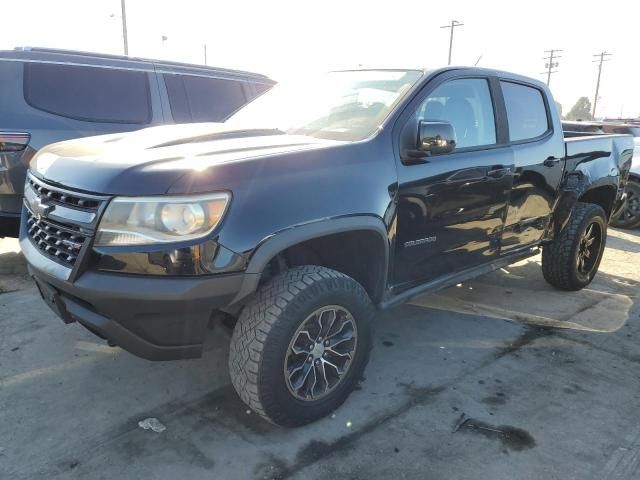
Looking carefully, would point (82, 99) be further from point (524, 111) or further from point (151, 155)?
point (524, 111)

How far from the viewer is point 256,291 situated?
98.0 inches

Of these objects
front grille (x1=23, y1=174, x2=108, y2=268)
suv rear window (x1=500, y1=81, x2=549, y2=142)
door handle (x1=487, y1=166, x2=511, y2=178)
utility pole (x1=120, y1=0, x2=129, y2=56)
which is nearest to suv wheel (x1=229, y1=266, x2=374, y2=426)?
front grille (x1=23, y1=174, x2=108, y2=268)

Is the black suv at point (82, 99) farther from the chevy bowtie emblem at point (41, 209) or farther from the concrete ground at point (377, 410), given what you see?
the chevy bowtie emblem at point (41, 209)

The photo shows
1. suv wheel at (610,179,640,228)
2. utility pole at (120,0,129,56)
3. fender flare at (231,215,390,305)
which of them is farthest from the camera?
utility pole at (120,0,129,56)

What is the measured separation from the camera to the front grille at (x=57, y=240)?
2.29 meters

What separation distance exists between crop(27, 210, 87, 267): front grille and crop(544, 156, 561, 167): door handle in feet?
10.9

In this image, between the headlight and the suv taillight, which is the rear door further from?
the suv taillight

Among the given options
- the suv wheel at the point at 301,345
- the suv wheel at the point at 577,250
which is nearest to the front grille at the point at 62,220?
the suv wheel at the point at 301,345

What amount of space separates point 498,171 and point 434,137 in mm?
918

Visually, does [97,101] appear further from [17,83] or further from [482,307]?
[482,307]

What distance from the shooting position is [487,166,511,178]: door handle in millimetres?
3457

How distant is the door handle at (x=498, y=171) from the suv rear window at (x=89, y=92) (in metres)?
3.46

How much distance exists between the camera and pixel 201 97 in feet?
19.2

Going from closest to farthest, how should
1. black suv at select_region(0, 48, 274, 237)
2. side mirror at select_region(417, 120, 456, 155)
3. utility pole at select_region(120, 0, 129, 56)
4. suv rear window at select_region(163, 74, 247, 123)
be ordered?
side mirror at select_region(417, 120, 456, 155) → black suv at select_region(0, 48, 274, 237) → suv rear window at select_region(163, 74, 247, 123) → utility pole at select_region(120, 0, 129, 56)
